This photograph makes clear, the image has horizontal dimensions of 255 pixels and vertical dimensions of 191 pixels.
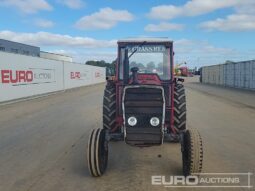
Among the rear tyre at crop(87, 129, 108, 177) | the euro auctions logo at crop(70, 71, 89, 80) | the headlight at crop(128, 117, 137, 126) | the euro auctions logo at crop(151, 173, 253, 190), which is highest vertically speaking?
the euro auctions logo at crop(70, 71, 89, 80)

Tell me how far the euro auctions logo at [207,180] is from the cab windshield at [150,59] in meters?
3.15

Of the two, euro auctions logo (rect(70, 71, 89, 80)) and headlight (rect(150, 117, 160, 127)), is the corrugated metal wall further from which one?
headlight (rect(150, 117, 160, 127))

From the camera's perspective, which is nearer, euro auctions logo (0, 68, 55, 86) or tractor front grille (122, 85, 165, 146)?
tractor front grille (122, 85, 165, 146)

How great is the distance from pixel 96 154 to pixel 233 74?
40.5 metres

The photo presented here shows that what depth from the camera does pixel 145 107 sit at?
7336 mm

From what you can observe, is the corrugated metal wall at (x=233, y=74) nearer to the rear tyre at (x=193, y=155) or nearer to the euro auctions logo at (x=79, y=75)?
the euro auctions logo at (x=79, y=75)

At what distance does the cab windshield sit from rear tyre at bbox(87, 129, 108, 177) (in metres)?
2.79

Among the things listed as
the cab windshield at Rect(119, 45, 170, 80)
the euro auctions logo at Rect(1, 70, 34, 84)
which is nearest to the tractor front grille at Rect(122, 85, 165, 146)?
the cab windshield at Rect(119, 45, 170, 80)

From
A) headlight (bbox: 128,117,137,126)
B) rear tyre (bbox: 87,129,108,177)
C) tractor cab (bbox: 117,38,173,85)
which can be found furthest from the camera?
tractor cab (bbox: 117,38,173,85)

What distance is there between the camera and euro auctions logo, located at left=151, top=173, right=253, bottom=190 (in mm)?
6664

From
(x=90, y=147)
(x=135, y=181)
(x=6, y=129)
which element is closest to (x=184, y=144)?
(x=135, y=181)

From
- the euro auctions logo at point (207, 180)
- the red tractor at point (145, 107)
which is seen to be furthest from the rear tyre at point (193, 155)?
the euro auctions logo at point (207, 180)

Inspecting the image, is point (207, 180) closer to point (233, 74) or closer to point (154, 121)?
point (154, 121)

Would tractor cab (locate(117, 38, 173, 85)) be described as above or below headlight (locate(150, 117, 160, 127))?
above
